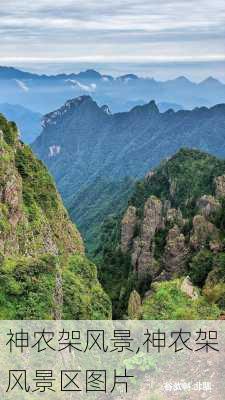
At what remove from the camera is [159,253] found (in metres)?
49.0

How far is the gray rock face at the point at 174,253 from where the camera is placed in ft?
148

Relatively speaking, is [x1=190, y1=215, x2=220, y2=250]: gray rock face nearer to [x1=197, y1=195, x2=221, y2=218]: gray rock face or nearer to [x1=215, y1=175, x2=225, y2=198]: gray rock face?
[x1=197, y1=195, x2=221, y2=218]: gray rock face

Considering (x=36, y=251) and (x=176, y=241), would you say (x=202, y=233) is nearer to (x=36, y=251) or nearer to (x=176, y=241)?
(x=176, y=241)

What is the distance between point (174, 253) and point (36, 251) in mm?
17085

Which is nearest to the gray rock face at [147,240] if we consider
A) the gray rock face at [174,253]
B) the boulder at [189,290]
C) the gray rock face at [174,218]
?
the gray rock face at [174,218]

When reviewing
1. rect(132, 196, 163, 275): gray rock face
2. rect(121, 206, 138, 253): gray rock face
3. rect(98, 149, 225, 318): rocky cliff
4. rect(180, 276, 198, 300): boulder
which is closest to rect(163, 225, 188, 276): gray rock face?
rect(98, 149, 225, 318): rocky cliff

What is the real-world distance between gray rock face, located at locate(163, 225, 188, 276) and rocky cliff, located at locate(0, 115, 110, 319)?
24.3 feet

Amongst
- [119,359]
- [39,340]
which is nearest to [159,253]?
[119,359]

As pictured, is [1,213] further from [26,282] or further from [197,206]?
[197,206]

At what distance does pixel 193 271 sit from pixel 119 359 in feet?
49.3

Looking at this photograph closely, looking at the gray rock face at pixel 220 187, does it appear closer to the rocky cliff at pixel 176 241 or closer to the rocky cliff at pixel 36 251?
the rocky cliff at pixel 176 241

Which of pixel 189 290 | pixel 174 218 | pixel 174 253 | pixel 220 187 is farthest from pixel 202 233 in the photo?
pixel 220 187

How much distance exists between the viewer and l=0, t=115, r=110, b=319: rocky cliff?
23797mm

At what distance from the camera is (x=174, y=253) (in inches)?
1813
